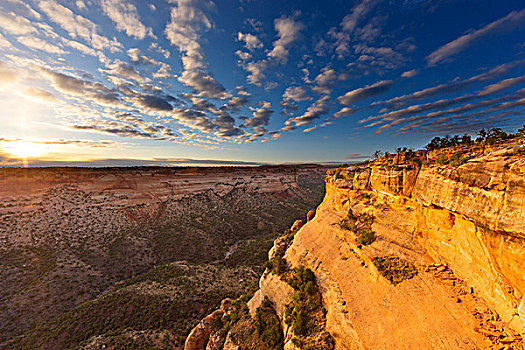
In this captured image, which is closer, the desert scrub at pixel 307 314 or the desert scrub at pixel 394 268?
the desert scrub at pixel 394 268

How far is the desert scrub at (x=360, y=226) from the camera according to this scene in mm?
14248

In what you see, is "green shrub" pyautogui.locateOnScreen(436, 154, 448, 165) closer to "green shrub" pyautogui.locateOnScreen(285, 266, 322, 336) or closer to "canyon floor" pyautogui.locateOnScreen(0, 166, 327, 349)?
"green shrub" pyautogui.locateOnScreen(285, 266, 322, 336)

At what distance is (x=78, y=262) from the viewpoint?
34125 mm

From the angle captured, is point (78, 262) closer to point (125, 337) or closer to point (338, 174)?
point (125, 337)

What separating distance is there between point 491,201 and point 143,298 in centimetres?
3615

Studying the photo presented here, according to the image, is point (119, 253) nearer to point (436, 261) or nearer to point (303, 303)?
point (303, 303)

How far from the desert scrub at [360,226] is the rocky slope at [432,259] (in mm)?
99

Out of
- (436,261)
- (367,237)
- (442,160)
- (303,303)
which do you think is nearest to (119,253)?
(303,303)

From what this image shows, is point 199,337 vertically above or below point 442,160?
below

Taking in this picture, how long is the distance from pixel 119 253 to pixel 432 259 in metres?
51.0

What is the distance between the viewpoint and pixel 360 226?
52.2ft

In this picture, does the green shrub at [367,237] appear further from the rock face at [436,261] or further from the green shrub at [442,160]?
the green shrub at [442,160]

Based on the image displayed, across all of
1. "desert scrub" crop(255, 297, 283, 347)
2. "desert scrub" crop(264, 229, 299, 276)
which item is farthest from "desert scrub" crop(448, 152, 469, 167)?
"desert scrub" crop(255, 297, 283, 347)

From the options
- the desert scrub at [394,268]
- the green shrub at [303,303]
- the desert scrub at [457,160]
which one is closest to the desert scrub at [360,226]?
the desert scrub at [394,268]
